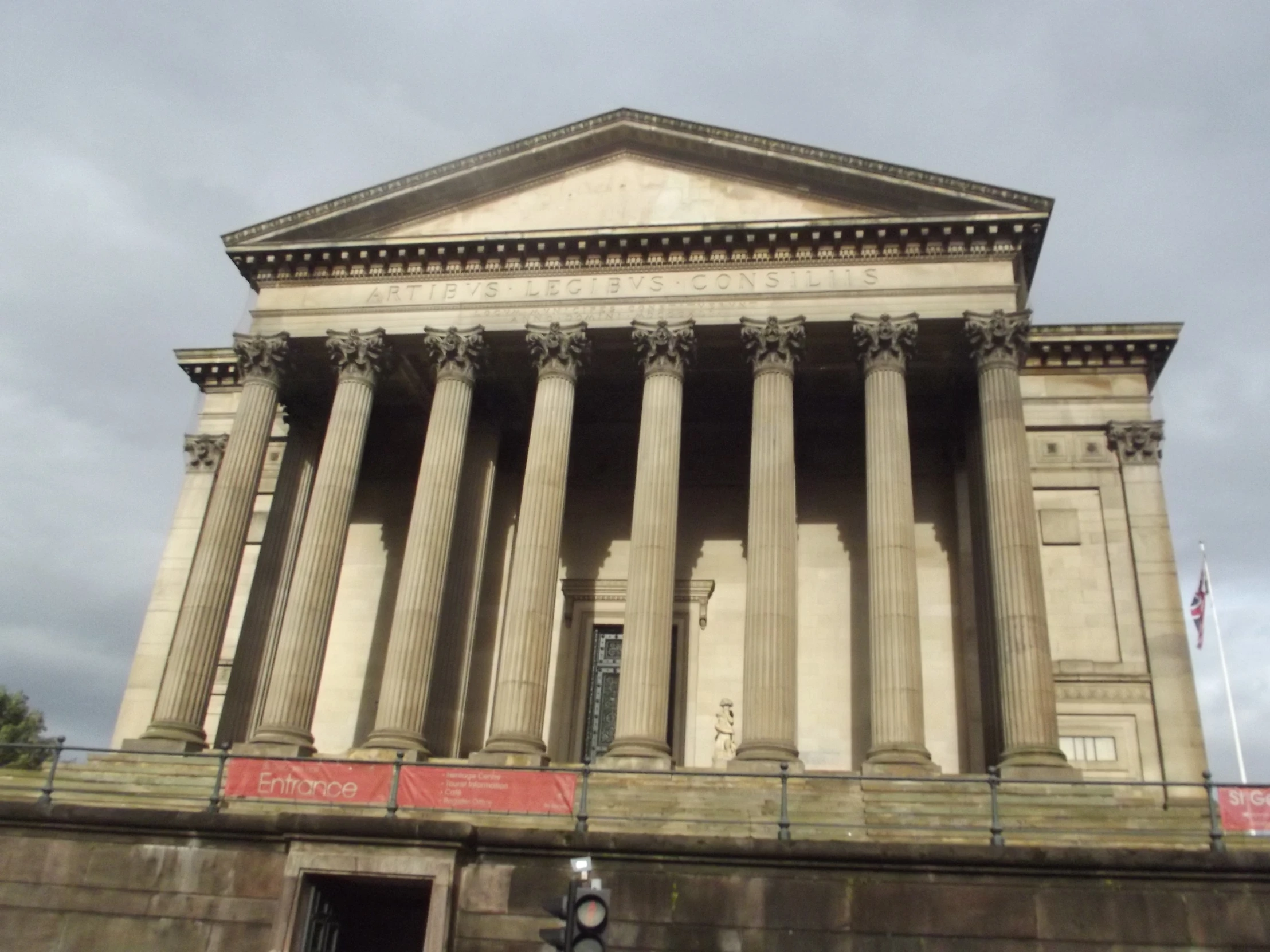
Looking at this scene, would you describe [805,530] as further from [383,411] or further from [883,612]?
[383,411]

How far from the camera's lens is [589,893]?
10055mm

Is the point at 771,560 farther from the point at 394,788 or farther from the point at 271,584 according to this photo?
the point at 271,584

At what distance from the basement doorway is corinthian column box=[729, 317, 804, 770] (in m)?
7.99

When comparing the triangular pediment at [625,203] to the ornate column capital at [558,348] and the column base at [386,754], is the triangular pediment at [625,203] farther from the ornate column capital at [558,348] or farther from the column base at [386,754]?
the column base at [386,754]

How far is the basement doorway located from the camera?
14727mm

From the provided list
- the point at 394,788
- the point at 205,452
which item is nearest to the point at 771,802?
the point at 394,788

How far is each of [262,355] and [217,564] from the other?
20.0ft

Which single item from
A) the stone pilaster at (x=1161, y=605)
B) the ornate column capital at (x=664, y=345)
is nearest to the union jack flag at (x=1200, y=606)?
the stone pilaster at (x=1161, y=605)

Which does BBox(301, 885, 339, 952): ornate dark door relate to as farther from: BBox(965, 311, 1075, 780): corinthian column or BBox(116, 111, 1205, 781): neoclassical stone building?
BBox(965, 311, 1075, 780): corinthian column

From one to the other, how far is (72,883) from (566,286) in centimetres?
1840

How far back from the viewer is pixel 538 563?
25203 mm

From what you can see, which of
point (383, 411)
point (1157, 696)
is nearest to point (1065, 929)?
point (1157, 696)

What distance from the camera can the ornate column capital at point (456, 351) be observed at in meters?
28.0

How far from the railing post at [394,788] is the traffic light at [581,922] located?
19.1 ft
